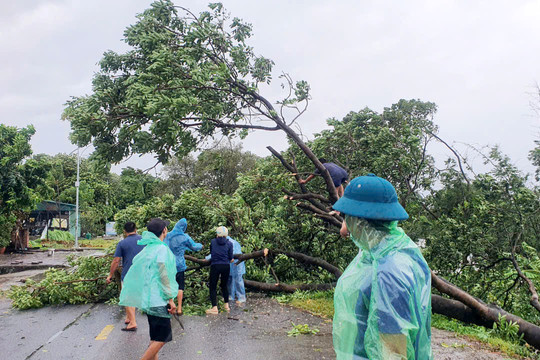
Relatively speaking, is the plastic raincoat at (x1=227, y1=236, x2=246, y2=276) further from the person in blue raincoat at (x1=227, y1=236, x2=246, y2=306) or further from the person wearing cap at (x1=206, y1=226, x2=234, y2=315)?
the person wearing cap at (x1=206, y1=226, x2=234, y2=315)

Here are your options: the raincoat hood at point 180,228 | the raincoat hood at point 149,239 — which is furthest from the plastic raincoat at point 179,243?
the raincoat hood at point 149,239

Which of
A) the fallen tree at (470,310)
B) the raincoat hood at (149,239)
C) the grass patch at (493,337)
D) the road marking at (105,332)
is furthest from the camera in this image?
the road marking at (105,332)

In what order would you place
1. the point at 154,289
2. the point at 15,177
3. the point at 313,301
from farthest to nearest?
the point at 15,177 → the point at 313,301 → the point at 154,289

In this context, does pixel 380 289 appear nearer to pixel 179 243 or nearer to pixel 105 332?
pixel 105 332

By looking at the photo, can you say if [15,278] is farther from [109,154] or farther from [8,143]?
[8,143]

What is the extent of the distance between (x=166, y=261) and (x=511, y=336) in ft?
15.2

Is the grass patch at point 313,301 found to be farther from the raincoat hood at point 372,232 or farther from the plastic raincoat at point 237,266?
the raincoat hood at point 372,232

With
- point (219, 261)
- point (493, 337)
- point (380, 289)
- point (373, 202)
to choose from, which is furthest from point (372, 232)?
point (219, 261)

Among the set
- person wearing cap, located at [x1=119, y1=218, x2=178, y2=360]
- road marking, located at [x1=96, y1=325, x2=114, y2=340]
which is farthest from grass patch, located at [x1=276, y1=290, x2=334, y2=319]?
person wearing cap, located at [x1=119, y1=218, x2=178, y2=360]

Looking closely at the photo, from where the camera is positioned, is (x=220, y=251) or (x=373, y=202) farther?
(x=220, y=251)

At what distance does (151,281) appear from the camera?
459cm

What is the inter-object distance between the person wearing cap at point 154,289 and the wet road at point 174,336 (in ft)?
4.03

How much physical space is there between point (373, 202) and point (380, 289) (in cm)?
44

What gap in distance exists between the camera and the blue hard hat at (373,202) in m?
2.11
